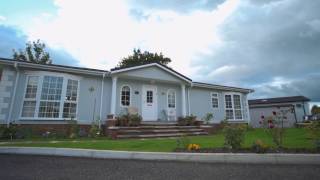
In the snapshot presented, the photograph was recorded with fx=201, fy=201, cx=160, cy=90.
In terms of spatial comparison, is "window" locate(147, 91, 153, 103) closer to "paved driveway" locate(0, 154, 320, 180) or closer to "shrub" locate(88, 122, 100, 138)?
"shrub" locate(88, 122, 100, 138)

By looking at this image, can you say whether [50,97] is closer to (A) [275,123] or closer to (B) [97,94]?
(B) [97,94]

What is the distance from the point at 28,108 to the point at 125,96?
547cm

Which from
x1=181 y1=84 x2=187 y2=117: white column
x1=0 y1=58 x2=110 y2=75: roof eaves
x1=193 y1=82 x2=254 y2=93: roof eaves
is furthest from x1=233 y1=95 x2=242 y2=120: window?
x1=0 y1=58 x2=110 y2=75: roof eaves

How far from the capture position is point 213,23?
1259 cm

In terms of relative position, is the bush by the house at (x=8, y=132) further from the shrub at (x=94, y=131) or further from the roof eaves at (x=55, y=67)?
the shrub at (x=94, y=131)

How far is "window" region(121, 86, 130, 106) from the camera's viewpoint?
13.3 meters

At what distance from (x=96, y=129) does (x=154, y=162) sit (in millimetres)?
6897

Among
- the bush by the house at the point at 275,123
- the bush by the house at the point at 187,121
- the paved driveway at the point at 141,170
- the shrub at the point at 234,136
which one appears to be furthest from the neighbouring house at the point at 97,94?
the bush by the house at the point at 275,123

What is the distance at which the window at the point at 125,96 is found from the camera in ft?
43.7

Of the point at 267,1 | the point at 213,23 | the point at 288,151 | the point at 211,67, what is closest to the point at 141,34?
the point at 213,23

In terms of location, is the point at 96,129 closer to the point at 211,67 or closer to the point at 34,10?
the point at 34,10

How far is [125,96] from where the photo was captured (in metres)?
13.4

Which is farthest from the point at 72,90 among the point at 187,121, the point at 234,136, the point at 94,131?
the point at 234,136

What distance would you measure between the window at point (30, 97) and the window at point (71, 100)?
1527mm
